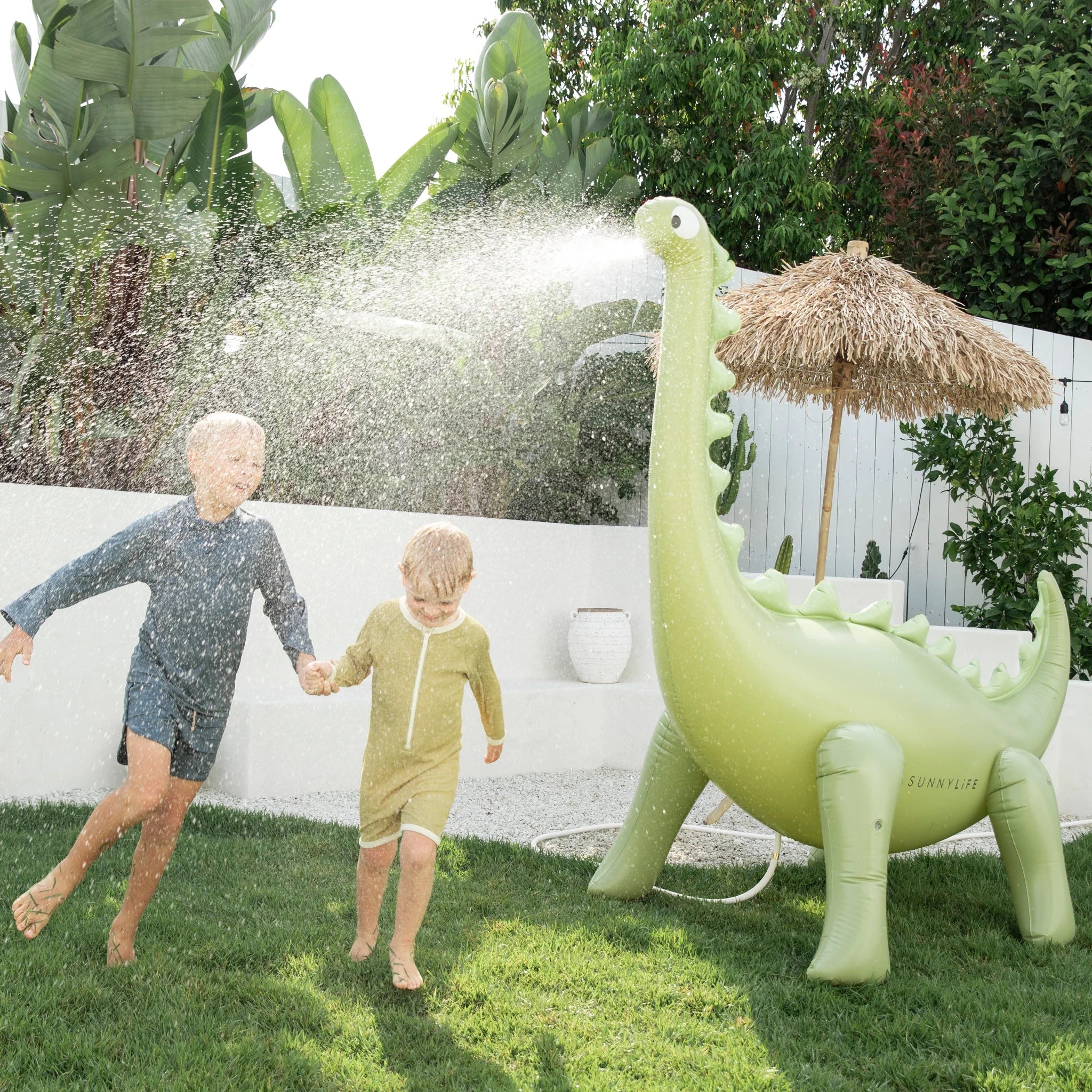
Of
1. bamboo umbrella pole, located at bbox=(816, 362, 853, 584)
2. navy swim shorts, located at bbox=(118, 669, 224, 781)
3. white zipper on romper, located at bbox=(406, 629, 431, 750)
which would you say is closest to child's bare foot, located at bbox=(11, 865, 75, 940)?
navy swim shorts, located at bbox=(118, 669, 224, 781)

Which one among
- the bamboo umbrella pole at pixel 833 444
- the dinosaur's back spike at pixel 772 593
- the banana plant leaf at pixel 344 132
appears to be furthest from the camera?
the banana plant leaf at pixel 344 132

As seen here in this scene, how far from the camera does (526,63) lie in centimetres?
928

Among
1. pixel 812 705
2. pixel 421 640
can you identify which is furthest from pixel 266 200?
pixel 812 705

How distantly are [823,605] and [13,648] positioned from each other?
8.45 ft

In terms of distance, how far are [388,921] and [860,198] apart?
1341 centimetres

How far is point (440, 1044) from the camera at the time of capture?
2.89m

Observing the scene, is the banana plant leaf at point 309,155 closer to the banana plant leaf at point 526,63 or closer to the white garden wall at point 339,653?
the banana plant leaf at point 526,63

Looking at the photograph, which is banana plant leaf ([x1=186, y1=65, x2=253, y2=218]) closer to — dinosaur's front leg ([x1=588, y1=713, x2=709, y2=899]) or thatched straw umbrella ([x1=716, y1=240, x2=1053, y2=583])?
thatched straw umbrella ([x1=716, y1=240, x2=1053, y2=583])

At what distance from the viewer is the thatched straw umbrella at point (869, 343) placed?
18.1 feet

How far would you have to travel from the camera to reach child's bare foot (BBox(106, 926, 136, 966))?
322 centimetres

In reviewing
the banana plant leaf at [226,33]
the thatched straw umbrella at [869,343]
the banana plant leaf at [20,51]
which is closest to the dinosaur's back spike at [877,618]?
the thatched straw umbrella at [869,343]

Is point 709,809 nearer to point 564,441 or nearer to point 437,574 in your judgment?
point 564,441

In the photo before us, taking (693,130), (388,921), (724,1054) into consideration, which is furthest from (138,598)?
(693,130)

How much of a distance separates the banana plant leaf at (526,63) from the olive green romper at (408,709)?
278 inches
